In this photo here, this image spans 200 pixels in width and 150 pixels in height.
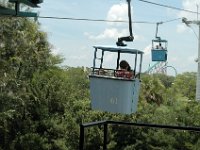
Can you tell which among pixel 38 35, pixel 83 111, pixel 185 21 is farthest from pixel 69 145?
pixel 185 21

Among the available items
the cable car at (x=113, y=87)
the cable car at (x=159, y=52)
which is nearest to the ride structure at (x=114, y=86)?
the cable car at (x=113, y=87)

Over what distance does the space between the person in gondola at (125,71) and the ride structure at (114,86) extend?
0.04 metres

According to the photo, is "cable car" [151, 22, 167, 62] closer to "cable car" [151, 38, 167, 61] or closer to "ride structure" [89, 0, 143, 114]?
"cable car" [151, 38, 167, 61]

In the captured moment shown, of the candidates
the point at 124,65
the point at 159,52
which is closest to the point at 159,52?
the point at 159,52

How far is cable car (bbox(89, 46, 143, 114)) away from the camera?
25.4ft

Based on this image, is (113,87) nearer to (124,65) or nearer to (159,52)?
(124,65)

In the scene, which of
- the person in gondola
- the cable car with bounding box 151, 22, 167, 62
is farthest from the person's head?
the cable car with bounding box 151, 22, 167, 62

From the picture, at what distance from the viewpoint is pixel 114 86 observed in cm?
782

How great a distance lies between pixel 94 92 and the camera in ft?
26.6

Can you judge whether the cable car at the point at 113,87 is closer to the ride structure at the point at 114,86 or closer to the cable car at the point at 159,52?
the ride structure at the point at 114,86

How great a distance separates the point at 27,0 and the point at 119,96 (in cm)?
235

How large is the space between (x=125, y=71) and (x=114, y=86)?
0.29m

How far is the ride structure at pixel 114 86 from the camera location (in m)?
7.75

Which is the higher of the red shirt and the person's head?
the person's head
